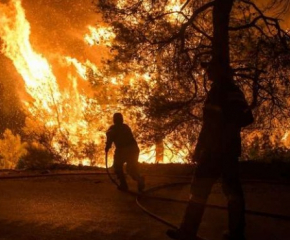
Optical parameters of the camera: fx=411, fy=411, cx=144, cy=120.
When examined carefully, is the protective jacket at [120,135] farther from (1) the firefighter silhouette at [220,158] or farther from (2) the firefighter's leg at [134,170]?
(1) the firefighter silhouette at [220,158]

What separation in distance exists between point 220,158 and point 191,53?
32.5ft

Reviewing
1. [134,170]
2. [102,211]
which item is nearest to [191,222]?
[102,211]

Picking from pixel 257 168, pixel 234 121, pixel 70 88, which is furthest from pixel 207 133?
pixel 70 88

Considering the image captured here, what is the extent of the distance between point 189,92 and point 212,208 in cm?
738

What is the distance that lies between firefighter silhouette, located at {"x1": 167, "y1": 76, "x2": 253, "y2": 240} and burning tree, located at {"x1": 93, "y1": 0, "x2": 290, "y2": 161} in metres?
6.23

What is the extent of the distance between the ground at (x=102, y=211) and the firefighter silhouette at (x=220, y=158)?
1.80 feet

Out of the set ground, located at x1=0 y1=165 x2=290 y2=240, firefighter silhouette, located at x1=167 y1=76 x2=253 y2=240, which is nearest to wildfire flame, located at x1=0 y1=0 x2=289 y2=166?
ground, located at x1=0 y1=165 x2=290 y2=240

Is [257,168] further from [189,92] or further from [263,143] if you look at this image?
[263,143]

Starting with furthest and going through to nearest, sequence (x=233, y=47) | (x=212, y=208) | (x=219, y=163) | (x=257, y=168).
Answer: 1. (x=233, y=47)
2. (x=257, y=168)
3. (x=212, y=208)
4. (x=219, y=163)

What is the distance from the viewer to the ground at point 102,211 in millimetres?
5148

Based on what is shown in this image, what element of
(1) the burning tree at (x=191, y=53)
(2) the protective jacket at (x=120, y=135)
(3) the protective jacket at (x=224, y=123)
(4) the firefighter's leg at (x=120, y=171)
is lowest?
(4) the firefighter's leg at (x=120, y=171)

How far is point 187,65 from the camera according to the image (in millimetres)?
12234

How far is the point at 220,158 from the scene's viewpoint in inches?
180

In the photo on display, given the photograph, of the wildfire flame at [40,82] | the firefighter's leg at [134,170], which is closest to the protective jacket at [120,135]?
the firefighter's leg at [134,170]
